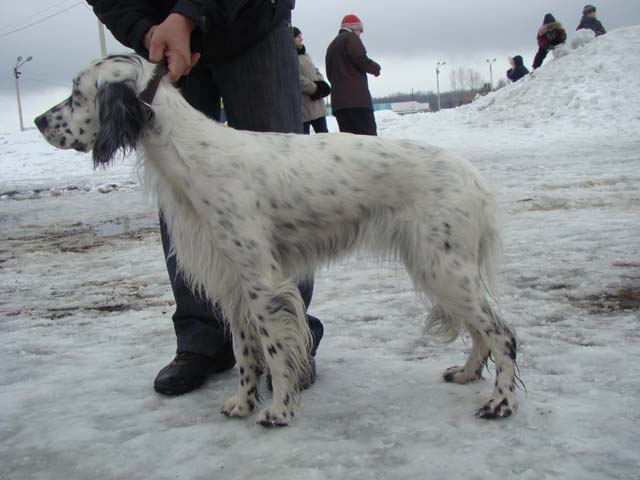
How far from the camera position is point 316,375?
3270mm

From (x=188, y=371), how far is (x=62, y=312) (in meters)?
1.78

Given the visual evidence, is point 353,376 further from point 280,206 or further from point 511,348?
point 280,206

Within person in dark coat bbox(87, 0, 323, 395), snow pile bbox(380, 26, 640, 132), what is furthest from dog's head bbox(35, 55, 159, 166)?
snow pile bbox(380, 26, 640, 132)

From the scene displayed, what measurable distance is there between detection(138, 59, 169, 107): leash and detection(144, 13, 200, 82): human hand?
1.2 inches

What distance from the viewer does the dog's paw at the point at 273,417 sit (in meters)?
2.76

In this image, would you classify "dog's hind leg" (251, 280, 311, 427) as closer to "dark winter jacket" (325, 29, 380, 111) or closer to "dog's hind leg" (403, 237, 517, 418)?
"dog's hind leg" (403, 237, 517, 418)

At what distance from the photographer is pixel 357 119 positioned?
9.30 meters

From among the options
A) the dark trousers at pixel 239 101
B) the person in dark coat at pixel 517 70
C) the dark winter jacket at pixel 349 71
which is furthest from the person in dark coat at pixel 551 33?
the dark trousers at pixel 239 101

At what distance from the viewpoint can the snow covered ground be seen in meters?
2.39

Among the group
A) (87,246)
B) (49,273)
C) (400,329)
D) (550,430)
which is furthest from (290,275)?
(87,246)

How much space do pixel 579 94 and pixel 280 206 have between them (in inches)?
717

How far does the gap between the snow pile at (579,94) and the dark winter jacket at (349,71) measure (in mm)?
10247

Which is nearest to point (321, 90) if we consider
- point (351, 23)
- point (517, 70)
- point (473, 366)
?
point (351, 23)

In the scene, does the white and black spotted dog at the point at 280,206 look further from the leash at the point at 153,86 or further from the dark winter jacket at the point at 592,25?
the dark winter jacket at the point at 592,25
